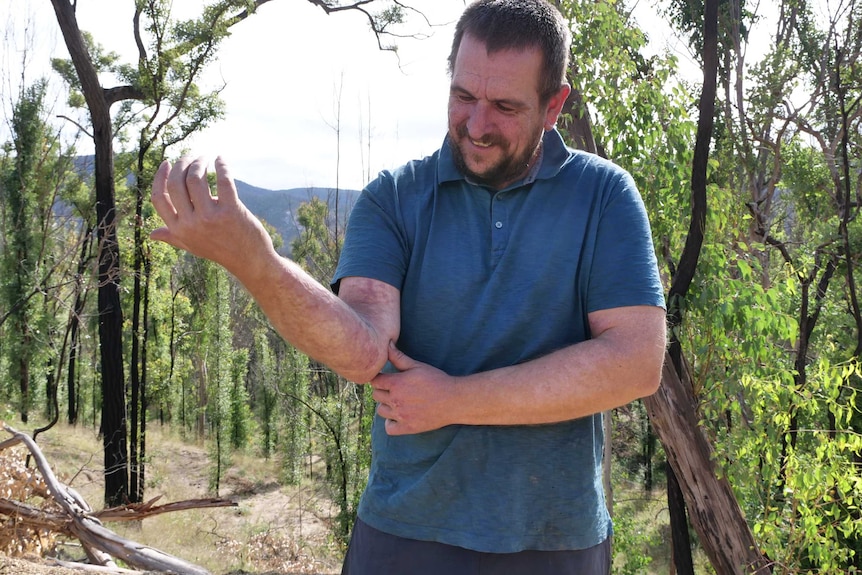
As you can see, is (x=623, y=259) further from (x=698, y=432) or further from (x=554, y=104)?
(x=698, y=432)

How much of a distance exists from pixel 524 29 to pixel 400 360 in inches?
24.8

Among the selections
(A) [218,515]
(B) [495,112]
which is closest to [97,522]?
(B) [495,112]

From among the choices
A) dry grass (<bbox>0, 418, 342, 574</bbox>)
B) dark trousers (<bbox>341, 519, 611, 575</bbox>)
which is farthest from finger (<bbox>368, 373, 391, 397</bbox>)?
dry grass (<bbox>0, 418, 342, 574</bbox>)

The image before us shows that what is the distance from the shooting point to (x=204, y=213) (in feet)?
3.44

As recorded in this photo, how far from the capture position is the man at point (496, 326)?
1.31m

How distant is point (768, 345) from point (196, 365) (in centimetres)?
3772

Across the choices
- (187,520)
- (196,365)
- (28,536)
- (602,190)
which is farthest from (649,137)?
(196,365)

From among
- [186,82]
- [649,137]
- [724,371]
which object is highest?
[186,82]

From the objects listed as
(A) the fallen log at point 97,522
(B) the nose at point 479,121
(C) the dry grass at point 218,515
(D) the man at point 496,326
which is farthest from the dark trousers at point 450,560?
(C) the dry grass at point 218,515

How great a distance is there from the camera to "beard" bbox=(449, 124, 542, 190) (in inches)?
56.3

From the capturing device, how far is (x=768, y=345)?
5043 millimetres

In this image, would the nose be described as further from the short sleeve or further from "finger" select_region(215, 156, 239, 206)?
"finger" select_region(215, 156, 239, 206)

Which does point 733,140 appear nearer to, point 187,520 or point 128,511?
point 128,511

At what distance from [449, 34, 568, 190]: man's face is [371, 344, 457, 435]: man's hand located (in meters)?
0.38
